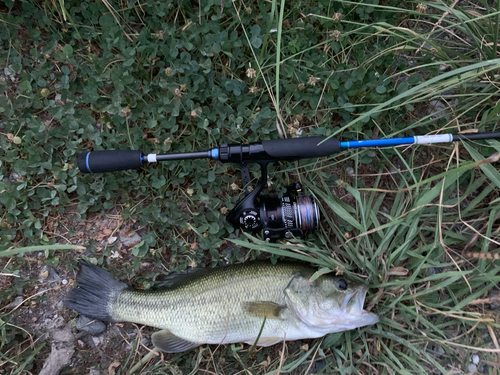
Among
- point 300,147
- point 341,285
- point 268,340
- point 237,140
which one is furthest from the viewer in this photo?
point 237,140

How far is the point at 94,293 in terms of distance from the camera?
236cm

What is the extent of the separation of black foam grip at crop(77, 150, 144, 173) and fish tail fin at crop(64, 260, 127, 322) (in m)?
0.77

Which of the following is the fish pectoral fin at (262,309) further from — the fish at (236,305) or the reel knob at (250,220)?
the reel knob at (250,220)

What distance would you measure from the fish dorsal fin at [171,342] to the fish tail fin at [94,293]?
367 millimetres

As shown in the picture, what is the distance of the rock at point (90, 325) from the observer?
8.02 ft

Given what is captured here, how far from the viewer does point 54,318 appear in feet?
8.13

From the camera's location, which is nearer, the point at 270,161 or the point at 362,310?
the point at 270,161

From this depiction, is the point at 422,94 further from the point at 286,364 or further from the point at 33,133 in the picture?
the point at 33,133

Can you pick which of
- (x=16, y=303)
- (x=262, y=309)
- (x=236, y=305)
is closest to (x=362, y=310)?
(x=262, y=309)

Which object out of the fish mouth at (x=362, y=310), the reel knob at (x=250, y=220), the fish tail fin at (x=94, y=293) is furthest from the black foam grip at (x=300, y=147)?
the fish tail fin at (x=94, y=293)

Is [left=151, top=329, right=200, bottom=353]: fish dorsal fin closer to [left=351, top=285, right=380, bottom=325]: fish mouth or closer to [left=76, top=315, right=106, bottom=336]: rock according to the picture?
[left=76, top=315, right=106, bottom=336]: rock

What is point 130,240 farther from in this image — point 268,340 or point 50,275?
point 268,340

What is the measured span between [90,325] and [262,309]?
1320 mm

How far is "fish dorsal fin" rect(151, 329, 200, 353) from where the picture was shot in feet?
7.73
